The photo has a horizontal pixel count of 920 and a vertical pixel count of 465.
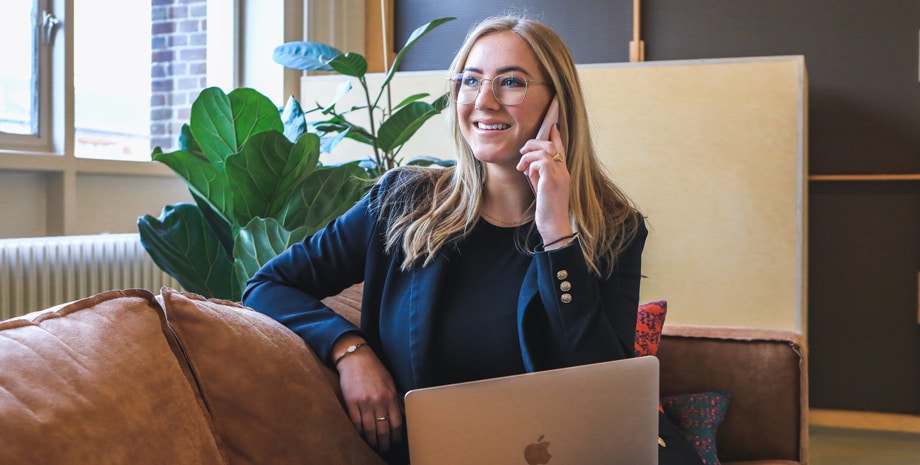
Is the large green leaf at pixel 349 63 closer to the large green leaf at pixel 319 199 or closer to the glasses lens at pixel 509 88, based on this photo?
the large green leaf at pixel 319 199

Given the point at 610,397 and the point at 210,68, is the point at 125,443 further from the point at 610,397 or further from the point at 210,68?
the point at 210,68

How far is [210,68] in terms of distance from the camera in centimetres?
411

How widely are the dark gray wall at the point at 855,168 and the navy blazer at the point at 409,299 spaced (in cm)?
286

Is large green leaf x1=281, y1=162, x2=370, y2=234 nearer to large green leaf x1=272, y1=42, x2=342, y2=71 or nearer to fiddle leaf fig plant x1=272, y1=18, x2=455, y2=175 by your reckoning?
A: fiddle leaf fig plant x1=272, y1=18, x2=455, y2=175

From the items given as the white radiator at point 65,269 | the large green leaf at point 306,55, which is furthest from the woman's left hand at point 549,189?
the white radiator at point 65,269

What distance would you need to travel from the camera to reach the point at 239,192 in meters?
2.29

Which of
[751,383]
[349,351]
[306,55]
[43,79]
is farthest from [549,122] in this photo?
[43,79]

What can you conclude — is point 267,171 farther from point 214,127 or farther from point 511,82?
point 511,82

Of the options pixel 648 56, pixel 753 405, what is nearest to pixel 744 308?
pixel 753 405

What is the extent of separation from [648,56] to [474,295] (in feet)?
10.1

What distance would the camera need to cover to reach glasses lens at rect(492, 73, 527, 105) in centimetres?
160

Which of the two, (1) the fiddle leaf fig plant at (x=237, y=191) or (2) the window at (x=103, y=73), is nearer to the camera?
(1) the fiddle leaf fig plant at (x=237, y=191)

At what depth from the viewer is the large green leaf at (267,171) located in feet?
7.26

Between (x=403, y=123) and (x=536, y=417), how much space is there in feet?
5.76
